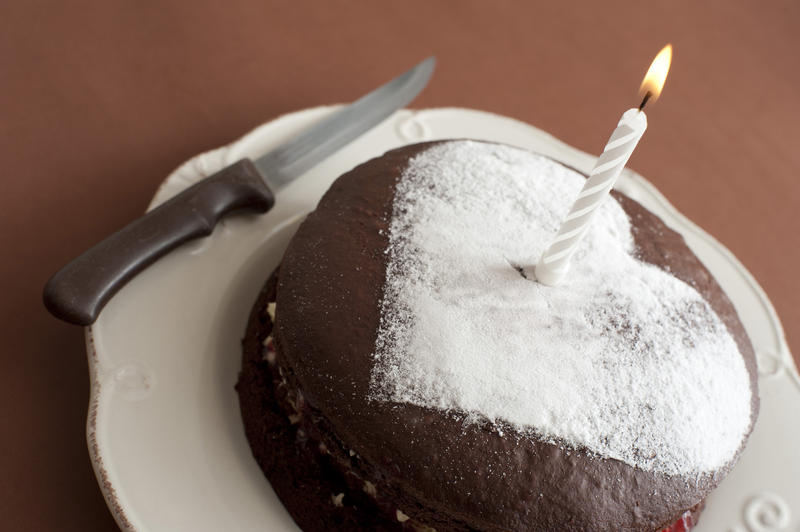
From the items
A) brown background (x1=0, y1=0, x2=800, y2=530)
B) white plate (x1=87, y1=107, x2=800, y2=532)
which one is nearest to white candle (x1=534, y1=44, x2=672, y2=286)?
white plate (x1=87, y1=107, x2=800, y2=532)

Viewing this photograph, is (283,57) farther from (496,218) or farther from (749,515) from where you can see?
(749,515)

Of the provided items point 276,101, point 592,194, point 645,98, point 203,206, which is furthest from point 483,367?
point 276,101

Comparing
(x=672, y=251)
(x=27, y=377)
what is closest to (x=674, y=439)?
(x=672, y=251)

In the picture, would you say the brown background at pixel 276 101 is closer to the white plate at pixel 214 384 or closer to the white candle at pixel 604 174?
the white plate at pixel 214 384

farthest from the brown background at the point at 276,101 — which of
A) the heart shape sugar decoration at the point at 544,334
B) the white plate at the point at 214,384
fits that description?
the heart shape sugar decoration at the point at 544,334

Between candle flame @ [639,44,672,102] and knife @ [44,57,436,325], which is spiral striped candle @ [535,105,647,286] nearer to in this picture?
candle flame @ [639,44,672,102]
